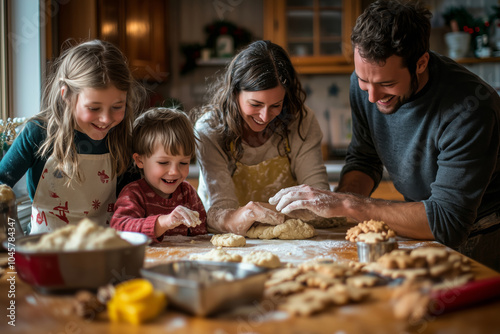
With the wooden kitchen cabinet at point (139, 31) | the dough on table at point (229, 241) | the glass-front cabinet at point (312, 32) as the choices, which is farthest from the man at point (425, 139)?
the glass-front cabinet at point (312, 32)

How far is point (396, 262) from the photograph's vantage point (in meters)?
1.02

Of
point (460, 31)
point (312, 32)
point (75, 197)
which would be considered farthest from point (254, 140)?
point (460, 31)

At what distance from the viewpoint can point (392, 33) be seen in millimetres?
1503

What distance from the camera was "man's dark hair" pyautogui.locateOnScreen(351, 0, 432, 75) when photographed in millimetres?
1505

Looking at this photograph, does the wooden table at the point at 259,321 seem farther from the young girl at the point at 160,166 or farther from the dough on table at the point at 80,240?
the young girl at the point at 160,166

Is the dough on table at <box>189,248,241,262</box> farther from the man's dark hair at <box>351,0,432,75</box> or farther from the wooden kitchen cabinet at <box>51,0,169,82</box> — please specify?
the wooden kitchen cabinet at <box>51,0,169,82</box>

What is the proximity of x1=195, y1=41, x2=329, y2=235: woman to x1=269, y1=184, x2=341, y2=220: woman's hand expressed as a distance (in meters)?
0.07

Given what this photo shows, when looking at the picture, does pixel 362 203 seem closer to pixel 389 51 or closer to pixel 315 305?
pixel 389 51

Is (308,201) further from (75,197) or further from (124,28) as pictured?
(124,28)

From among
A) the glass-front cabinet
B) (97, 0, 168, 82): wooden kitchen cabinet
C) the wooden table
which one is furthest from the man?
the glass-front cabinet

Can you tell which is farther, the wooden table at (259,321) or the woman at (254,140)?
the woman at (254,140)

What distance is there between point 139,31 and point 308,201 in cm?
262

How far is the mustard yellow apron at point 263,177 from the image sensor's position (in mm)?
1811

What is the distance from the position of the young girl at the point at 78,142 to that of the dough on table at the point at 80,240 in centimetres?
56
